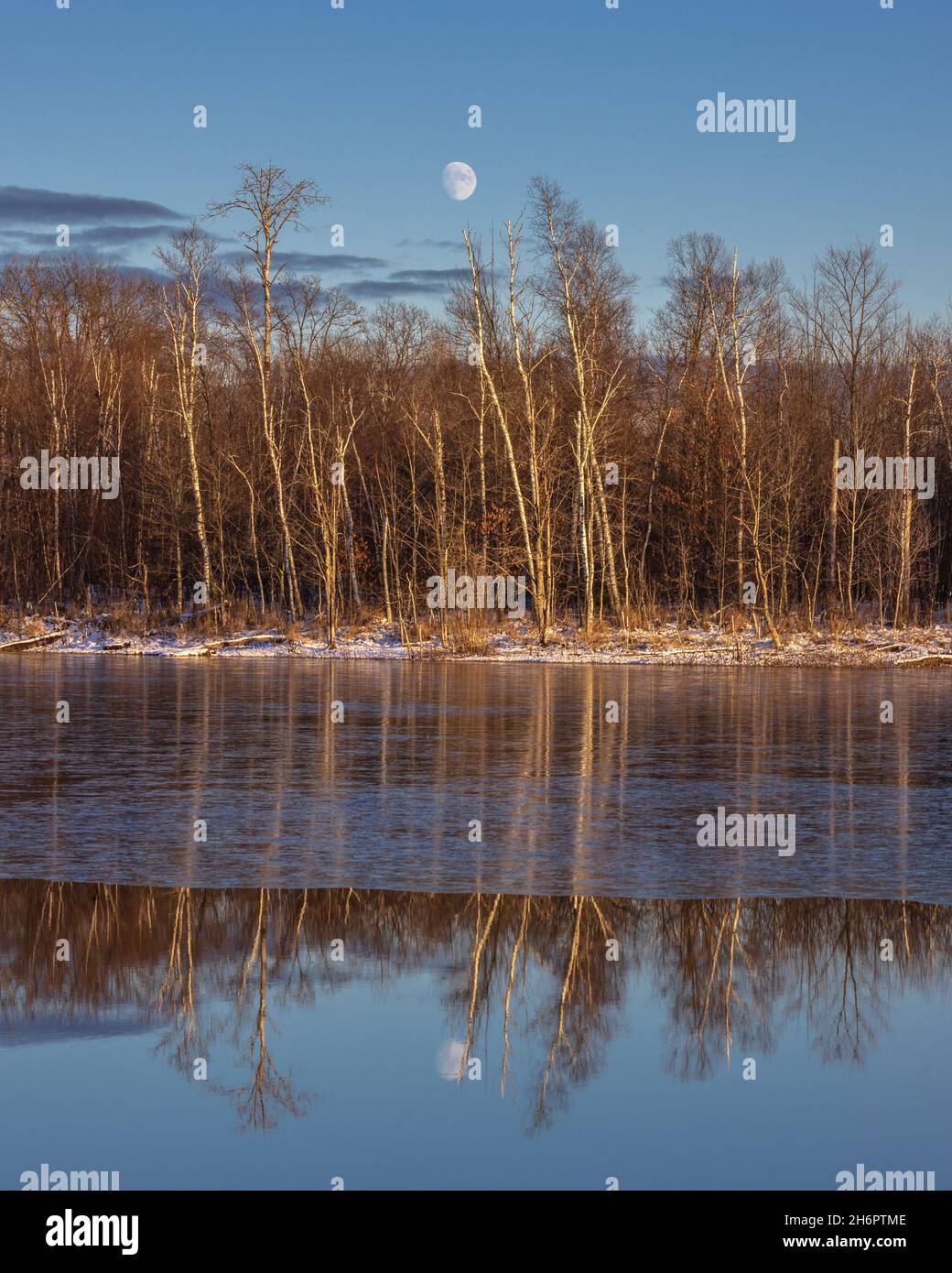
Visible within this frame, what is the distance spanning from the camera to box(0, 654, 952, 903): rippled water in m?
11.6

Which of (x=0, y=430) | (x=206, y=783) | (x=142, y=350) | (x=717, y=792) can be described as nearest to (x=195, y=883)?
(x=206, y=783)

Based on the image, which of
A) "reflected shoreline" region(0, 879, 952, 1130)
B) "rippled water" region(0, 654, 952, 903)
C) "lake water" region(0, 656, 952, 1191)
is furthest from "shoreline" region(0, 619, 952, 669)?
"reflected shoreline" region(0, 879, 952, 1130)

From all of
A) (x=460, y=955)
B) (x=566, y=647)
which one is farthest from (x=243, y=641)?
(x=460, y=955)

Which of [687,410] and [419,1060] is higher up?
[687,410]

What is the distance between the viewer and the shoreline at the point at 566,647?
41.2 m

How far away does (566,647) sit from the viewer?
1737 inches

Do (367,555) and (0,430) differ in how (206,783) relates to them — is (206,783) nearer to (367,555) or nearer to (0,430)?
(367,555)

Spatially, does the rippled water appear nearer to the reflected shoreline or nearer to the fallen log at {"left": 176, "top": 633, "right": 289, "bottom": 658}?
the reflected shoreline

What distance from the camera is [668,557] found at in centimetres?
6022

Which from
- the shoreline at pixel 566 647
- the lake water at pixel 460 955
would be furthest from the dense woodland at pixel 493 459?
the lake water at pixel 460 955

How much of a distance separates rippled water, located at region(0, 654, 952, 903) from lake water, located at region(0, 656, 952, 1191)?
8 cm

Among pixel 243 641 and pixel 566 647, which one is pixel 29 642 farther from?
pixel 566 647

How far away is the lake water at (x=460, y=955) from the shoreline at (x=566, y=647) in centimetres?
2205
